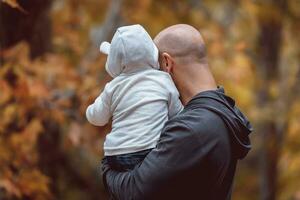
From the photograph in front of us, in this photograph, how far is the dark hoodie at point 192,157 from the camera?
7.98 ft

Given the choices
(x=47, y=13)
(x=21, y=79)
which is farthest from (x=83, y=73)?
(x=21, y=79)

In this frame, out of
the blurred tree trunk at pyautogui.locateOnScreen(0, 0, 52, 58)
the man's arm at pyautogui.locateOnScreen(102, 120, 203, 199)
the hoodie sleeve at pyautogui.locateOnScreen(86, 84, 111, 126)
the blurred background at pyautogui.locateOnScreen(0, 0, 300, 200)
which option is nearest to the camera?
the man's arm at pyautogui.locateOnScreen(102, 120, 203, 199)

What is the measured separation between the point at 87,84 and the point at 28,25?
697 mm

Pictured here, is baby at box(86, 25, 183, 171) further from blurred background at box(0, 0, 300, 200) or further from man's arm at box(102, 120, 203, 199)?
blurred background at box(0, 0, 300, 200)

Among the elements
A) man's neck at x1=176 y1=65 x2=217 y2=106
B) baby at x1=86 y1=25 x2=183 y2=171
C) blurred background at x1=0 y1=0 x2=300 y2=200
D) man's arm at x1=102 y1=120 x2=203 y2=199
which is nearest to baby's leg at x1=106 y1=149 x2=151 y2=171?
baby at x1=86 y1=25 x2=183 y2=171

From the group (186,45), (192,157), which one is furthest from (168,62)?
(192,157)

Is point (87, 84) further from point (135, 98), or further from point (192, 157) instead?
point (192, 157)

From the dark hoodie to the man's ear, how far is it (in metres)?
0.16

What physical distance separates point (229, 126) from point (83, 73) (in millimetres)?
3713

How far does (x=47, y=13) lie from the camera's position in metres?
5.56

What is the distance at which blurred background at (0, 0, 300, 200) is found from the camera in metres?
5.03

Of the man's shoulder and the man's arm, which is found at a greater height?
the man's shoulder

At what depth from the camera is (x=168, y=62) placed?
8.61 feet

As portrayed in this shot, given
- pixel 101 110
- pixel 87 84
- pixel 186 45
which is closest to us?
pixel 186 45
